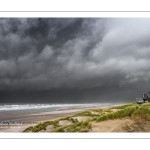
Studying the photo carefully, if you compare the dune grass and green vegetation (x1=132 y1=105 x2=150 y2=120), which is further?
green vegetation (x1=132 y1=105 x2=150 y2=120)

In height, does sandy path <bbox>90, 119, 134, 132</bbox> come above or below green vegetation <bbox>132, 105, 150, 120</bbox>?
below

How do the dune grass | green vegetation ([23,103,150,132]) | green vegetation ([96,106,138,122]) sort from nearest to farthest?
the dune grass
green vegetation ([23,103,150,132])
green vegetation ([96,106,138,122])

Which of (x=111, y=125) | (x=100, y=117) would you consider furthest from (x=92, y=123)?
(x=111, y=125)

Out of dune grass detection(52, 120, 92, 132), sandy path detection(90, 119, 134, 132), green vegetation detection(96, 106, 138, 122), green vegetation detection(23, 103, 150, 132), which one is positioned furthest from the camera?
green vegetation detection(96, 106, 138, 122)

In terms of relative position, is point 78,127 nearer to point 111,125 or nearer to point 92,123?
point 92,123

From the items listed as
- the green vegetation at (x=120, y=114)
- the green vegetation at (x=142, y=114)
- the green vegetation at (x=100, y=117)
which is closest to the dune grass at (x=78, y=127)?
the green vegetation at (x=100, y=117)

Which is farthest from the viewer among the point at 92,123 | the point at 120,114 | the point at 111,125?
Result: the point at 120,114

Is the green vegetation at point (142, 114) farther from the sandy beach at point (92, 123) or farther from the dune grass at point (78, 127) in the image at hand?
the dune grass at point (78, 127)

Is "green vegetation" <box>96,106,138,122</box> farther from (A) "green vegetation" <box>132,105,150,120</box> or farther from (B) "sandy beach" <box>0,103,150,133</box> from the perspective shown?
(A) "green vegetation" <box>132,105,150,120</box>

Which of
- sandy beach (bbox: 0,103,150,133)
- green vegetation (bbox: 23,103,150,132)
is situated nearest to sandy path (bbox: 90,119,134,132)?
sandy beach (bbox: 0,103,150,133)

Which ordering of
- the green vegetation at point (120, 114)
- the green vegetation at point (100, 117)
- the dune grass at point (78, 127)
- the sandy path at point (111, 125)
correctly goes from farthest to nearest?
the green vegetation at point (120, 114) → the green vegetation at point (100, 117) → the dune grass at point (78, 127) → the sandy path at point (111, 125)
